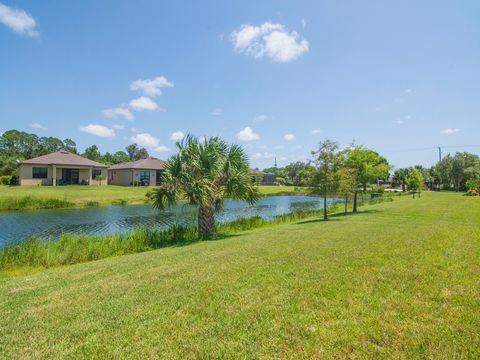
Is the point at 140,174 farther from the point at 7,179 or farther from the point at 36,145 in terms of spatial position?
the point at 36,145

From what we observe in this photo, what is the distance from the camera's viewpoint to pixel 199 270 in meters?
6.12

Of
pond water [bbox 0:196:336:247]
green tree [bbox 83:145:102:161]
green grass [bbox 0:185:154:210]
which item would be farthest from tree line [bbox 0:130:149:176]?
pond water [bbox 0:196:336:247]

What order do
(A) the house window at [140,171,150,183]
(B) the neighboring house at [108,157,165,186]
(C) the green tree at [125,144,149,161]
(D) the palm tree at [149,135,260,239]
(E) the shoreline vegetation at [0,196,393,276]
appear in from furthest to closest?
(C) the green tree at [125,144,149,161] < (A) the house window at [140,171,150,183] < (B) the neighboring house at [108,157,165,186] < (D) the palm tree at [149,135,260,239] < (E) the shoreline vegetation at [0,196,393,276]

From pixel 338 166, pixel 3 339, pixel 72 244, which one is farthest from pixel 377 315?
pixel 338 166

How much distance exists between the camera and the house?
37.2 metres

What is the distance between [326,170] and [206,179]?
832 centimetres

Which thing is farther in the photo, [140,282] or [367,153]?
[367,153]

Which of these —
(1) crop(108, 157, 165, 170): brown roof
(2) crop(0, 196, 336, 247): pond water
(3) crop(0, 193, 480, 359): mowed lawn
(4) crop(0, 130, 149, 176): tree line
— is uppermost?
(4) crop(0, 130, 149, 176): tree line

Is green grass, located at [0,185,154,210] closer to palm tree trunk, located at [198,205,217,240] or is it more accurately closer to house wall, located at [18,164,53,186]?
house wall, located at [18,164,53,186]

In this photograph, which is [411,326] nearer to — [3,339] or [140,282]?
[140,282]

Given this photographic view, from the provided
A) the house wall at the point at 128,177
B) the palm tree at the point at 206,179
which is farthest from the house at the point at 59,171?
the palm tree at the point at 206,179

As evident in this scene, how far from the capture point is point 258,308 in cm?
402

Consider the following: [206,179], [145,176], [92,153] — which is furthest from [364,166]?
[92,153]

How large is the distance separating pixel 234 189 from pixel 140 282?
7.66 m
